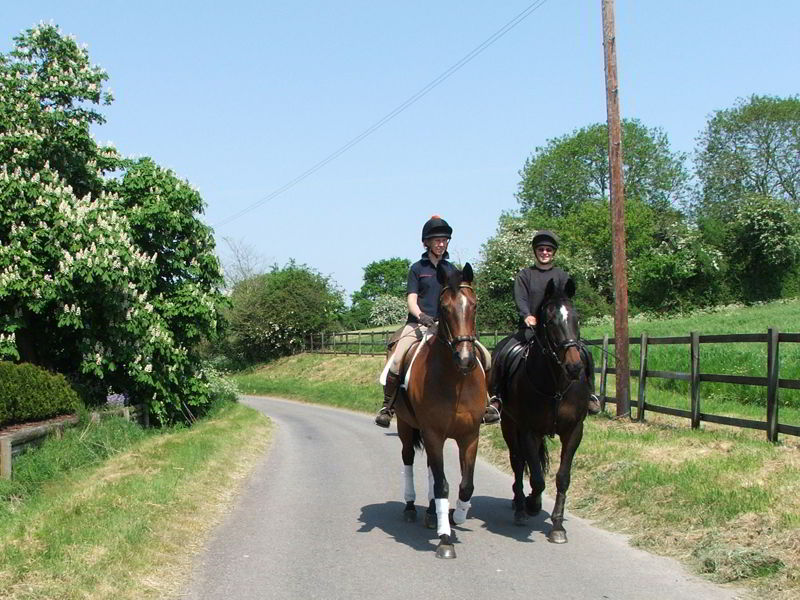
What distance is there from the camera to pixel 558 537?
732cm

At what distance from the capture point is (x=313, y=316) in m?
58.2

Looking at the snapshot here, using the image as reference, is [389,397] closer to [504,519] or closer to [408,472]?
[408,472]

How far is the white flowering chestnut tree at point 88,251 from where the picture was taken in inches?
639

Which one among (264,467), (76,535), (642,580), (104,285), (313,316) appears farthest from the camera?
(313,316)

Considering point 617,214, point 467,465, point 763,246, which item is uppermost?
point 763,246

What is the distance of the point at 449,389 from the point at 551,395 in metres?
1.15

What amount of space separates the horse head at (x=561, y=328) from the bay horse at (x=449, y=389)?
0.72 meters

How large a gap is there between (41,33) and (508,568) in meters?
17.5

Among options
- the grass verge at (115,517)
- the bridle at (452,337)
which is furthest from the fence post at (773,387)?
the grass verge at (115,517)

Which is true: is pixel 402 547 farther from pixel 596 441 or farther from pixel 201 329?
pixel 201 329

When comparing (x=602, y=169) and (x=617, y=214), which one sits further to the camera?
(x=602, y=169)

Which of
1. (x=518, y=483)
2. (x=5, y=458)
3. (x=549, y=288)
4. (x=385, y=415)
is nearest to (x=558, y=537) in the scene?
(x=518, y=483)

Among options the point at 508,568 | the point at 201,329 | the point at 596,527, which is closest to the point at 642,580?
the point at 508,568

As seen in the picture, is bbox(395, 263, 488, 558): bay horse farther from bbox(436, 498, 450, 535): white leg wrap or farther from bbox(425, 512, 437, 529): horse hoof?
bbox(425, 512, 437, 529): horse hoof
